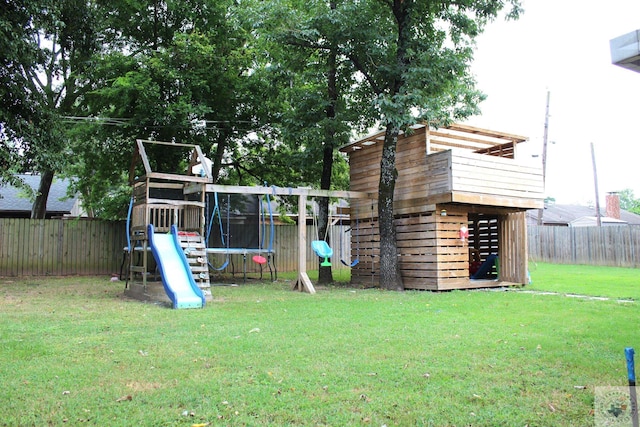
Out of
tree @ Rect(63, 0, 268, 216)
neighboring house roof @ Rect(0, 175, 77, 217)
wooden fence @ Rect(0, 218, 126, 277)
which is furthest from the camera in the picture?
neighboring house roof @ Rect(0, 175, 77, 217)

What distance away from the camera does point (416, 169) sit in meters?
12.1

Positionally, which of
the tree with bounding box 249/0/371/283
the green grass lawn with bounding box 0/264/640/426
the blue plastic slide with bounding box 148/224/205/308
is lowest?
the green grass lawn with bounding box 0/264/640/426

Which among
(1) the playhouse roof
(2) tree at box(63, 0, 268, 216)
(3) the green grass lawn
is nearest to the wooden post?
(1) the playhouse roof

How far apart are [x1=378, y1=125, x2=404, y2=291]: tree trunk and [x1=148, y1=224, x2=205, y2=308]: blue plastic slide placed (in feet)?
15.1

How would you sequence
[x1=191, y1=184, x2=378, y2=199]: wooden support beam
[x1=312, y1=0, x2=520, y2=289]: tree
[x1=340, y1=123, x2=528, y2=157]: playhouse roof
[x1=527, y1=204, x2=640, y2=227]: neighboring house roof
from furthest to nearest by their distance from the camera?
[x1=527, y1=204, x2=640, y2=227]: neighboring house roof < [x1=340, y1=123, x2=528, y2=157]: playhouse roof < [x1=191, y1=184, x2=378, y2=199]: wooden support beam < [x1=312, y1=0, x2=520, y2=289]: tree

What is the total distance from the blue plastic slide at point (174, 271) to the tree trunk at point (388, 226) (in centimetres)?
461

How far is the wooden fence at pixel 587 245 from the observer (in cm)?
2012

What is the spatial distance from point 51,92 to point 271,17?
9.46 metres

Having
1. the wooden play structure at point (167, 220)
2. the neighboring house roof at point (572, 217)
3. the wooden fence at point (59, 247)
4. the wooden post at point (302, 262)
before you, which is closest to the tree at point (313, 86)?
the wooden post at point (302, 262)

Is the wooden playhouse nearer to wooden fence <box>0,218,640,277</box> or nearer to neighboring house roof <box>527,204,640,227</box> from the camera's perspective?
wooden fence <box>0,218,640,277</box>

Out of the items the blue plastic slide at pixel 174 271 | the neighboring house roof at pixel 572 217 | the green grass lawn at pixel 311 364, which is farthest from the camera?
the neighboring house roof at pixel 572 217

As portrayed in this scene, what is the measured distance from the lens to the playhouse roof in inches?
485

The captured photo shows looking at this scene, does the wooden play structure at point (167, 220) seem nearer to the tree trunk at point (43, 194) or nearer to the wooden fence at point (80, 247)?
the wooden fence at point (80, 247)

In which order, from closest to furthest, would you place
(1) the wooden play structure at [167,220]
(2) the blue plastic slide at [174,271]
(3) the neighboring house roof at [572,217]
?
(2) the blue plastic slide at [174,271], (1) the wooden play structure at [167,220], (3) the neighboring house roof at [572,217]
